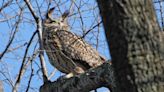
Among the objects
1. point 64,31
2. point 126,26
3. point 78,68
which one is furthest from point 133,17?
point 64,31

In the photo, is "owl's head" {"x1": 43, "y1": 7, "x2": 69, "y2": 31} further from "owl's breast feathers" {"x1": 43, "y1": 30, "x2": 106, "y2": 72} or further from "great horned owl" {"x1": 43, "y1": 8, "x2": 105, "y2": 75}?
"owl's breast feathers" {"x1": 43, "y1": 30, "x2": 106, "y2": 72}

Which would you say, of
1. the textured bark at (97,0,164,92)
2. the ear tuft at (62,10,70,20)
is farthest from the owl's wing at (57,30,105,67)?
the textured bark at (97,0,164,92)

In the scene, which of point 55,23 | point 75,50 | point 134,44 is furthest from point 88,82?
point 55,23

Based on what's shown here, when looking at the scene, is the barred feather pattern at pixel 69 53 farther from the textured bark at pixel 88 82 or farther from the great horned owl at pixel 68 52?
the textured bark at pixel 88 82

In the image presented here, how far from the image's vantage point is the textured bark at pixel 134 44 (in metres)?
2.49

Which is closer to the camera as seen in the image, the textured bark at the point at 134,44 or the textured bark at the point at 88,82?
the textured bark at the point at 134,44

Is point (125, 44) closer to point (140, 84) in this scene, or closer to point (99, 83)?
point (140, 84)

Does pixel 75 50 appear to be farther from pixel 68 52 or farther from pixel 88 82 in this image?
pixel 88 82

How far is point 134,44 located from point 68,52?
13.4ft

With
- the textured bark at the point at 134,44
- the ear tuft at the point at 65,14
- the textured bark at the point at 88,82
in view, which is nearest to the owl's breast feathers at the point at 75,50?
the ear tuft at the point at 65,14

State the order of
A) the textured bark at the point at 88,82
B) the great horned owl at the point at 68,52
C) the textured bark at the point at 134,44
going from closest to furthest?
1. the textured bark at the point at 134,44
2. the textured bark at the point at 88,82
3. the great horned owl at the point at 68,52

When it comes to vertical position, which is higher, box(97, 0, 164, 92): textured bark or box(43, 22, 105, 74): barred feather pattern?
box(97, 0, 164, 92): textured bark

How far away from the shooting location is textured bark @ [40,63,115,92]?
4558 millimetres

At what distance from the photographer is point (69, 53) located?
21.6 ft
